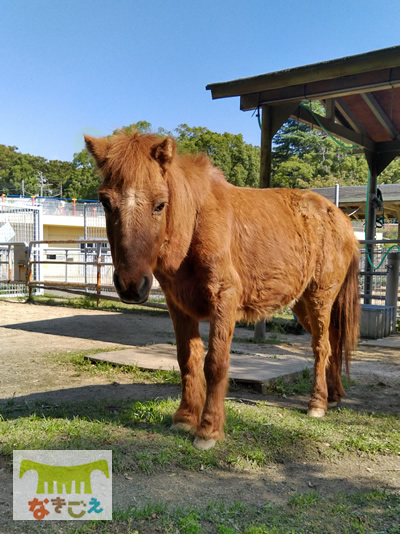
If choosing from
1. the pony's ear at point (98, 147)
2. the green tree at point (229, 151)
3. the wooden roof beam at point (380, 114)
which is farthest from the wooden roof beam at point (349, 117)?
the green tree at point (229, 151)

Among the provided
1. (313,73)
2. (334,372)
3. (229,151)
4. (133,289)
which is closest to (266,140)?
(313,73)

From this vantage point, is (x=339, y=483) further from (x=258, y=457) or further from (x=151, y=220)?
(x=151, y=220)

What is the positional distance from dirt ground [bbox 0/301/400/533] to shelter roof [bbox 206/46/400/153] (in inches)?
162

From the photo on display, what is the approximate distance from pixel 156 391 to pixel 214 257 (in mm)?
2161

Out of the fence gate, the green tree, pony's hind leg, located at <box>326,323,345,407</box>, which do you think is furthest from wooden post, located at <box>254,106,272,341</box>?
the green tree

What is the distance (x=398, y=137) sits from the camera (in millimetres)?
10555

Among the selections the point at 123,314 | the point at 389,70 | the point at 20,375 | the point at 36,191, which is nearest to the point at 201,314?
the point at 20,375

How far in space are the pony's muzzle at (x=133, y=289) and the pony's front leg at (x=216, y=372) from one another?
756 mm

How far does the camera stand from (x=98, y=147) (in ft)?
10.3

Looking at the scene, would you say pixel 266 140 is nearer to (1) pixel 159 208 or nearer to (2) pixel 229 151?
(1) pixel 159 208

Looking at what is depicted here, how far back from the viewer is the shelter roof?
645 centimetres

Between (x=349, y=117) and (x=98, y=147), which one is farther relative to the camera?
(x=349, y=117)

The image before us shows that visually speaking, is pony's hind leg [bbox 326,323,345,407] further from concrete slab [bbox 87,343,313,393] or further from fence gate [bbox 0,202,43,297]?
fence gate [bbox 0,202,43,297]

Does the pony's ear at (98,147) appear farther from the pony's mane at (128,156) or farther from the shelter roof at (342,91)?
the shelter roof at (342,91)
